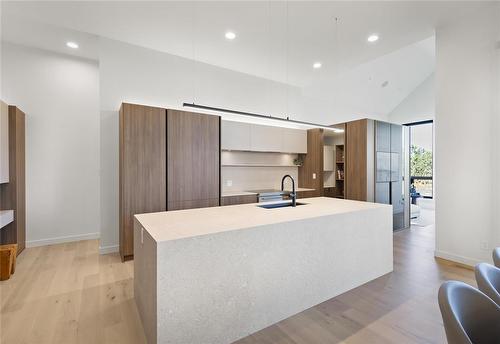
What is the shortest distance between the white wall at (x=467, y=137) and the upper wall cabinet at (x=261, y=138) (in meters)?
2.56

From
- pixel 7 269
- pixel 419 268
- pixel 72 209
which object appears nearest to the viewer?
pixel 7 269

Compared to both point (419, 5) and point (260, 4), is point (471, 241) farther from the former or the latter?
point (260, 4)

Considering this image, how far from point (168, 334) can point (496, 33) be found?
15.9ft

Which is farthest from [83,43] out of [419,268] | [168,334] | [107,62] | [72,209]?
[419,268]

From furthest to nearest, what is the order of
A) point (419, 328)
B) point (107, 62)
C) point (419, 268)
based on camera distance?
1. point (107, 62)
2. point (419, 268)
3. point (419, 328)

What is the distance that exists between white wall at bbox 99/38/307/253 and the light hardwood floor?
936mm

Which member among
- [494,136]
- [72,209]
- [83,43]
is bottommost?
[72,209]

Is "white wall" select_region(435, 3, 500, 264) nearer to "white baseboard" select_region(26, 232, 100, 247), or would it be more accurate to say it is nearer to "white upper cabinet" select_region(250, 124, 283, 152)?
"white upper cabinet" select_region(250, 124, 283, 152)

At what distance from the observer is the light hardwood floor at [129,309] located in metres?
1.95

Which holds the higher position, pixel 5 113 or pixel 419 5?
pixel 419 5

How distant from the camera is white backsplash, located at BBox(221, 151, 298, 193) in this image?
4.95 m

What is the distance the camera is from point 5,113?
345 cm

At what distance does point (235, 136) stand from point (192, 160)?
3.62 feet

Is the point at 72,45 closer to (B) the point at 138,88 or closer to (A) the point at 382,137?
(B) the point at 138,88
